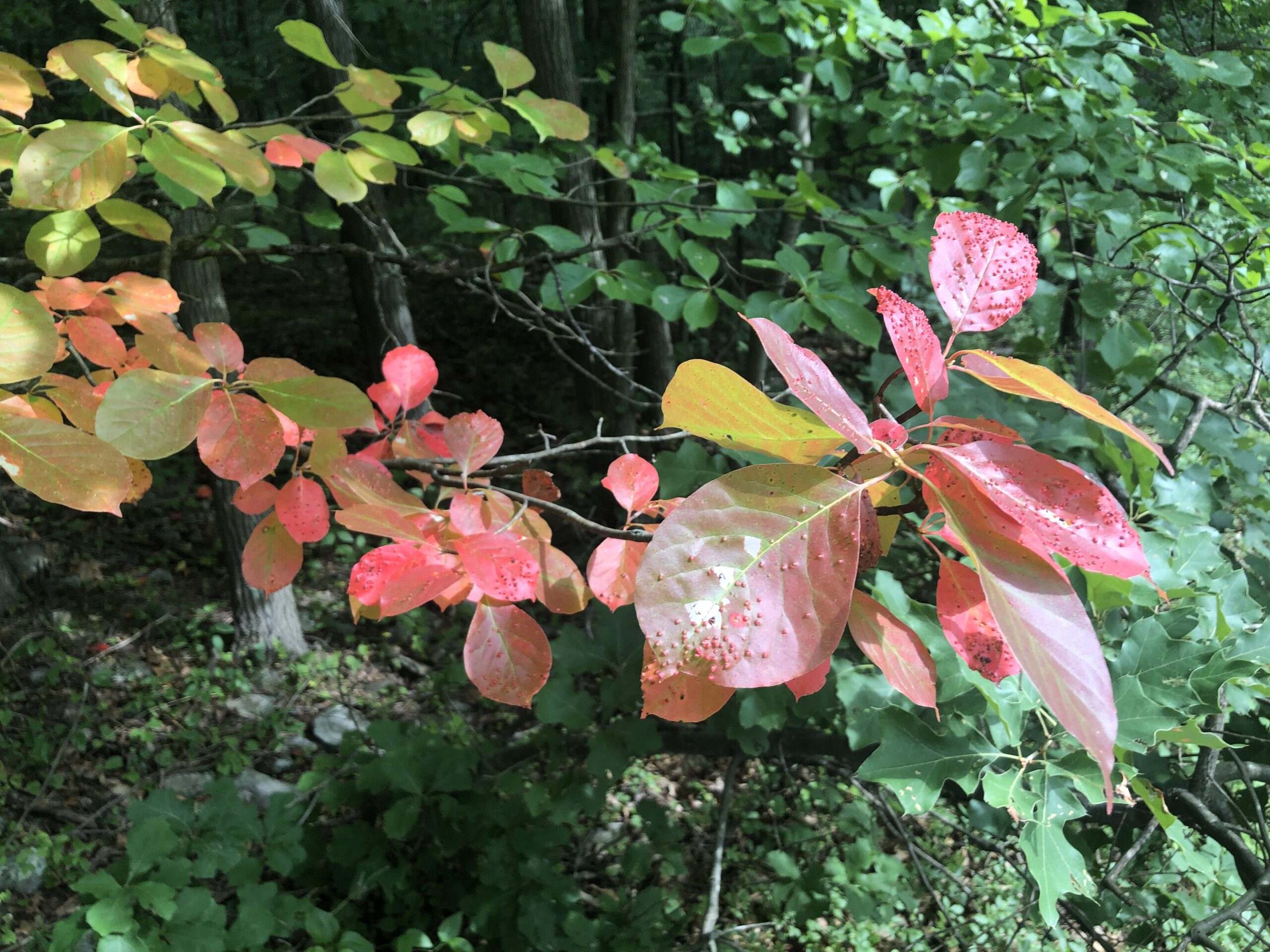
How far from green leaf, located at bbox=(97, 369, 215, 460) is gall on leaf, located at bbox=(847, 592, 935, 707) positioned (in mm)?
507

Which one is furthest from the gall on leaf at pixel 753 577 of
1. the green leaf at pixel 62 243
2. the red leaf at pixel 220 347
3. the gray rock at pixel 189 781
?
the gray rock at pixel 189 781

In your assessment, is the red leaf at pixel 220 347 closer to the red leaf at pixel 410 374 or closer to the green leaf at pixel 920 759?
the red leaf at pixel 410 374

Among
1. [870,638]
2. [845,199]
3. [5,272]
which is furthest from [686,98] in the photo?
[870,638]

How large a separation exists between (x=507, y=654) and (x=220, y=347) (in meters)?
0.46

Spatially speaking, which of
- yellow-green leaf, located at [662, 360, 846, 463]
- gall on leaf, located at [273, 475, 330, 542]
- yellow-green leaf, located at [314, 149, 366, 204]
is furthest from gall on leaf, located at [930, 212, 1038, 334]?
yellow-green leaf, located at [314, 149, 366, 204]

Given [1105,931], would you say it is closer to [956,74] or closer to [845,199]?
[956,74]

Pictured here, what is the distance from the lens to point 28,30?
2.67 metres

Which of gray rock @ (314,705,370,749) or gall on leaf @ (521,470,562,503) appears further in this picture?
gray rock @ (314,705,370,749)

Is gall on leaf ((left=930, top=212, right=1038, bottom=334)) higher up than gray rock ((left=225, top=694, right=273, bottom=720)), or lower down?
higher up

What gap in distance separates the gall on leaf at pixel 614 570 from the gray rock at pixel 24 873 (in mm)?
2358

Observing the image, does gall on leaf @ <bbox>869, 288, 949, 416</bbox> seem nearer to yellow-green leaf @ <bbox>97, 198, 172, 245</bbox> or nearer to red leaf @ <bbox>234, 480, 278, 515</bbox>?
red leaf @ <bbox>234, 480, 278, 515</bbox>

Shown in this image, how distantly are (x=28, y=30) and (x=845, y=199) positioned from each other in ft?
13.0

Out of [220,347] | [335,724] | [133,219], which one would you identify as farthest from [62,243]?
[335,724]

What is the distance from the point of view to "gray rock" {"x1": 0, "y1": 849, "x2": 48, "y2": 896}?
2.13 meters
